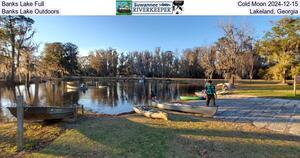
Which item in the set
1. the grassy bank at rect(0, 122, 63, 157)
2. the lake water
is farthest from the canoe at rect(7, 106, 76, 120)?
the lake water

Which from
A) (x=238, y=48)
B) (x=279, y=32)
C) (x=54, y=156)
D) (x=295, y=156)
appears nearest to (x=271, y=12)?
(x=295, y=156)

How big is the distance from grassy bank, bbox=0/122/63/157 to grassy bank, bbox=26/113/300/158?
16.7 inches

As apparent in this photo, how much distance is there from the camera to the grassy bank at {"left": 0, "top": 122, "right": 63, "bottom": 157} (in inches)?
248

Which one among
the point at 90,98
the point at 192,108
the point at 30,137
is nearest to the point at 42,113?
the point at 30,137

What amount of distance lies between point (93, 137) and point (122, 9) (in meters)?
4.93

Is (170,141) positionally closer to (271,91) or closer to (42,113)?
(42,113)

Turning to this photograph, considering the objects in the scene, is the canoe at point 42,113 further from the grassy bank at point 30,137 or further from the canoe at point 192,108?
the canoe at point 192,108

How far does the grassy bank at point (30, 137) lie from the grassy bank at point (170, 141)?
1.39ft

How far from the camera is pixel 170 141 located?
6.53 meters

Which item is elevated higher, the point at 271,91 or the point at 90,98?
the point at 271,91

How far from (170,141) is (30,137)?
495 cm

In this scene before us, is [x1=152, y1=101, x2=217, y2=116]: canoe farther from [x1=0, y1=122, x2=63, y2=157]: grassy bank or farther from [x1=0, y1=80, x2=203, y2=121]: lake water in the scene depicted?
[x1=0, y1=122, x2=63, y2=157]: grassy bank

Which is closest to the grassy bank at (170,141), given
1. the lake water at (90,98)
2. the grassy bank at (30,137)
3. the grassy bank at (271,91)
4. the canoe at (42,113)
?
the grassy bank at (30,137)

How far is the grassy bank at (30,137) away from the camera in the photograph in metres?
6.30
